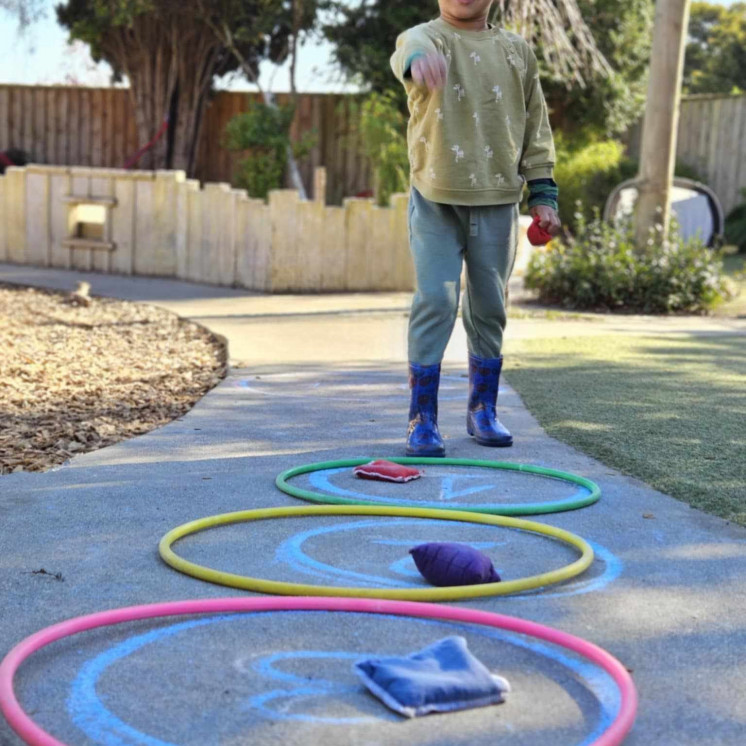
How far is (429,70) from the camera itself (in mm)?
3572

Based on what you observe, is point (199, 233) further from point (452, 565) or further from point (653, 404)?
point (452, 565)

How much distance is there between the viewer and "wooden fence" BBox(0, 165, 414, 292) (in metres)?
9.81

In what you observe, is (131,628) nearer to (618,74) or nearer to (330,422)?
(330,422)

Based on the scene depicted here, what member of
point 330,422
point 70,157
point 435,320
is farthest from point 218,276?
point 70,157

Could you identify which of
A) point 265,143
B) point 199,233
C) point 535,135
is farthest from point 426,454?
point 265,143

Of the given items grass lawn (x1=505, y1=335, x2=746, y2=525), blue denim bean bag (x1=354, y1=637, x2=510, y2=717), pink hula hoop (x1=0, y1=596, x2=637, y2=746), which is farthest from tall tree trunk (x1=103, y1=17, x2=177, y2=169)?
blue denim bean bag (x1=354, y1=637, x2=510, y2=717)

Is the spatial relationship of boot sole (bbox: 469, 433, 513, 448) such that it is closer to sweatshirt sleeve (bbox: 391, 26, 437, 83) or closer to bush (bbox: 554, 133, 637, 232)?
sweatshirt sleeve (bbox: 391, 26, 437, 83)

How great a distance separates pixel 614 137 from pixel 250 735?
17.4 metres

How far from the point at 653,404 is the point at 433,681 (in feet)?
10.7

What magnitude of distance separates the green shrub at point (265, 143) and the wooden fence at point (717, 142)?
5896 millimetres

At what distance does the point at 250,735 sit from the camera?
1.91 metres

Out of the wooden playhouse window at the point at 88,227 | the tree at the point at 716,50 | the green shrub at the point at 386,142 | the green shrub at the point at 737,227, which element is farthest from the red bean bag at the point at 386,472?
the tree at the point at 716,50

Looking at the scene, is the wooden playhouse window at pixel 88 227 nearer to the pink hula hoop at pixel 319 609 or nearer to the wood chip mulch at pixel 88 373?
→ the wood chip mulch at pixel 88 373

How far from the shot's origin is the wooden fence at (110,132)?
16781 millimetres
